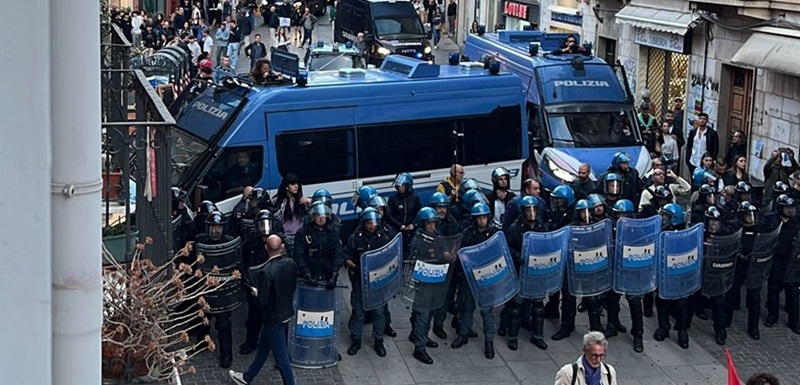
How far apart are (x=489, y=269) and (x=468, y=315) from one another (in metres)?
0.62

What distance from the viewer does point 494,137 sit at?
607 inches

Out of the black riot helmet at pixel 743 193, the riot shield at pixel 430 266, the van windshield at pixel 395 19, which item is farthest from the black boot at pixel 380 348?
the van windshield at pixel 395 19

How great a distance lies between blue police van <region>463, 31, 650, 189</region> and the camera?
674 inches

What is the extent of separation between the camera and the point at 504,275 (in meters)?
11.5

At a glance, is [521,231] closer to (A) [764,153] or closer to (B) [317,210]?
(B) [317,210]

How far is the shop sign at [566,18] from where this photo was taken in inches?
1247

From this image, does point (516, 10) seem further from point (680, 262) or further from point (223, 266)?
point (223, 266)

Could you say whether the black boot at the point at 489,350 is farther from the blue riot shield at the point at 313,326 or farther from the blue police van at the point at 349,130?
the blue police van at the point at 349,130

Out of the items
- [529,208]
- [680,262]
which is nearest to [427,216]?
[529,208]

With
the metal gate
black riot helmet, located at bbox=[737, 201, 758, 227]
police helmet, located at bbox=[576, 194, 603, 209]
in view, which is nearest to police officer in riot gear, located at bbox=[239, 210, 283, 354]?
police helmet, located at bbox=[576, 194, 603, 209]

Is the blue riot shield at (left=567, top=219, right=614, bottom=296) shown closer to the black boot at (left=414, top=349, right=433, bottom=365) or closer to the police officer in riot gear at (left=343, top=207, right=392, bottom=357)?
the black boot at (left=414, top=349, right=433, bottom=365)

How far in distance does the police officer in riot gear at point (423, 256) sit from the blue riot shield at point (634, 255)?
1989mm

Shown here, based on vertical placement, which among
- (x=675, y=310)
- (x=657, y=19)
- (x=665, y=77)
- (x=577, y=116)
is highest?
(x=657, y=19)

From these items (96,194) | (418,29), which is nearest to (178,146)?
(96,194)
